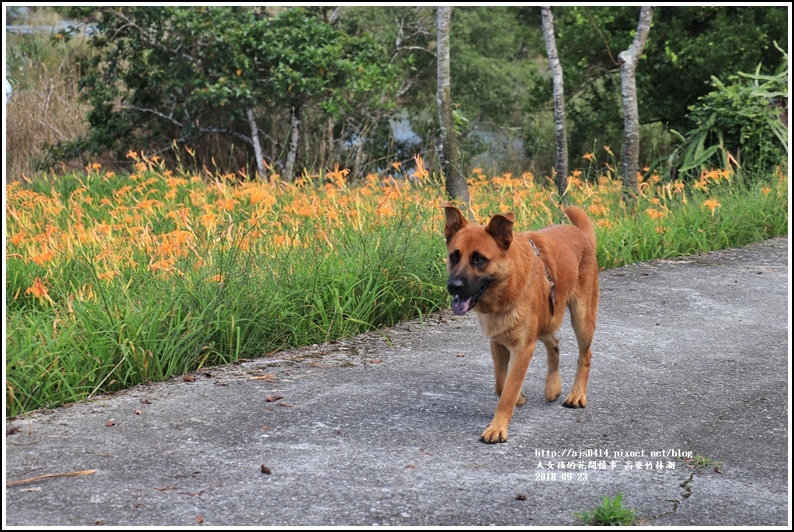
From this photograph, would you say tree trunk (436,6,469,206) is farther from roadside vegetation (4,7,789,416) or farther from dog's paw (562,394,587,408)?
dog's paw (562,394,587,408)

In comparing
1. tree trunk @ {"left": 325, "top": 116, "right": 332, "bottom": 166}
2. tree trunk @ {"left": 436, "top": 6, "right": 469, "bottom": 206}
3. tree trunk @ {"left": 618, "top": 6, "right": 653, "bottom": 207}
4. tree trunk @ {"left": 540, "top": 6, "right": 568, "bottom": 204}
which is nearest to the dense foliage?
tree trunk @ {"left": 325, "top": 116, "right": 332, "bottom": 166}

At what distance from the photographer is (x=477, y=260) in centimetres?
440

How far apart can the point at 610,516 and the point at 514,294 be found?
1.30 m

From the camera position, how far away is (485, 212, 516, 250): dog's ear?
14.5 feet

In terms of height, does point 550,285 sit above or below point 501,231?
below

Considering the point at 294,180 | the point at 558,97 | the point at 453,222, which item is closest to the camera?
the point at 453,222

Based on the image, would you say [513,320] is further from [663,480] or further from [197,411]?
[197,411]

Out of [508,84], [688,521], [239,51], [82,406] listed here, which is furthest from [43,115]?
[688,521]

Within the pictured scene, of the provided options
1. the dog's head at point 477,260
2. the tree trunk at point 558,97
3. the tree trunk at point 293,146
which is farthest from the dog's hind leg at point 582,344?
the tree trunk at point 293,146

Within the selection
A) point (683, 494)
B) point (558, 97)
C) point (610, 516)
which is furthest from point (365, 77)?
point (610, 516)

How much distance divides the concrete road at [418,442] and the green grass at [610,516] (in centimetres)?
6

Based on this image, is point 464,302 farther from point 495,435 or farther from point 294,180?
point 294,180

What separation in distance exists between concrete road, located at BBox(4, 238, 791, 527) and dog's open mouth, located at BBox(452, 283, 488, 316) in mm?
679

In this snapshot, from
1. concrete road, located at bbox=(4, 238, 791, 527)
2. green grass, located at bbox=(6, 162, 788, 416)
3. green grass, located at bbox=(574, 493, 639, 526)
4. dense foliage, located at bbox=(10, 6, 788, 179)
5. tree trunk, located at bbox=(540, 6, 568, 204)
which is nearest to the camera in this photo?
green grass, located at bbox=(574, 493, 639, 526)
